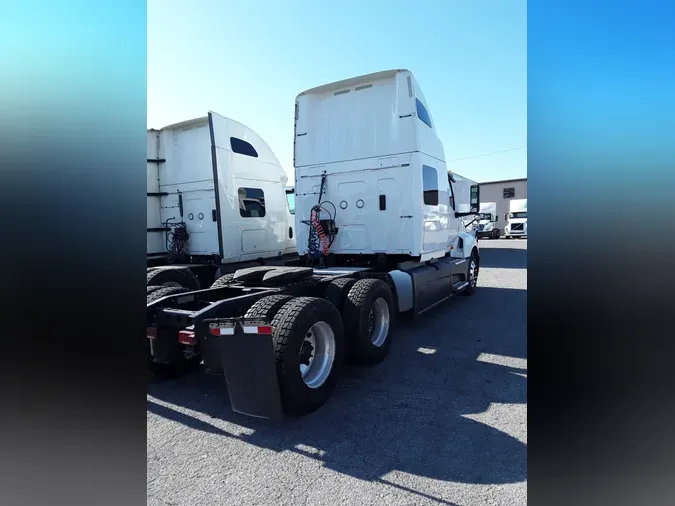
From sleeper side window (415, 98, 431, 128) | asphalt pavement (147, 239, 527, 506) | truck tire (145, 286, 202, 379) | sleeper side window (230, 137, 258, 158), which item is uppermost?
sleeper side window (415, 98, 431, 128)

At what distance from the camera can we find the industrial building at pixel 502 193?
139 ft

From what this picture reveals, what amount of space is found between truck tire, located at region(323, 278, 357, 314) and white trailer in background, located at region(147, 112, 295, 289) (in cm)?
321

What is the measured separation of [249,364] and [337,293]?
177cm

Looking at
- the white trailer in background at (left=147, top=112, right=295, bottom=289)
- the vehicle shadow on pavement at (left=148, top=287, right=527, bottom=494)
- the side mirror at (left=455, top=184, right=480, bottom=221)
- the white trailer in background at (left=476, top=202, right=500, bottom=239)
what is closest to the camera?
the vehicle shadow on pavement at (left=148, top=287, right=527, bottom=494)

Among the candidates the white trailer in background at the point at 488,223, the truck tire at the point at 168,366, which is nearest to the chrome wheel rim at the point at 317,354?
the truck tire at the point at 168,366

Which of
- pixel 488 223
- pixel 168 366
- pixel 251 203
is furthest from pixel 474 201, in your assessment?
pixel 488 223

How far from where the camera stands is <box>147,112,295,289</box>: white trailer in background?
719 centimetres

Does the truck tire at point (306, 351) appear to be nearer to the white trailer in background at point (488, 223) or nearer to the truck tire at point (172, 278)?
the truck tire at point (172, 278)

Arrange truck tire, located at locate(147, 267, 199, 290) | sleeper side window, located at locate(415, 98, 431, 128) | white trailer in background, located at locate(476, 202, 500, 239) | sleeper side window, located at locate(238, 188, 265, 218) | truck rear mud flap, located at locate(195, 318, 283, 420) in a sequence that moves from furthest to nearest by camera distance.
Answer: white trailer in background, located at locate(476, 202, 500, 239) < sleeper side window, located at locate(238, 188, 265, 218) < sleeper side window, located at locate(415, 98, 431, 128) < truck tire, located at locate(147, 267, 199, 290) < truck rear mud flap, located at locate(195, 318, 283, 420)

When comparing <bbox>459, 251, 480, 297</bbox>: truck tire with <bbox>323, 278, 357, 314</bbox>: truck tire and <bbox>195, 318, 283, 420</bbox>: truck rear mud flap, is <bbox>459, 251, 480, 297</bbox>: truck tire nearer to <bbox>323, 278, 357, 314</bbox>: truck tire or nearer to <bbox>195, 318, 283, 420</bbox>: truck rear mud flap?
<bbox>323, 278, 357, 314</bbox>: truck tire

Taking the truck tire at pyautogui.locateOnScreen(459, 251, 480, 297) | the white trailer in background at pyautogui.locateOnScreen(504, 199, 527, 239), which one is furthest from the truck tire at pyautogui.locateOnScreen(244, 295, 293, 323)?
the white trailer in background at pyautogui.locateOnScreen(504, 199, 527, 239)
